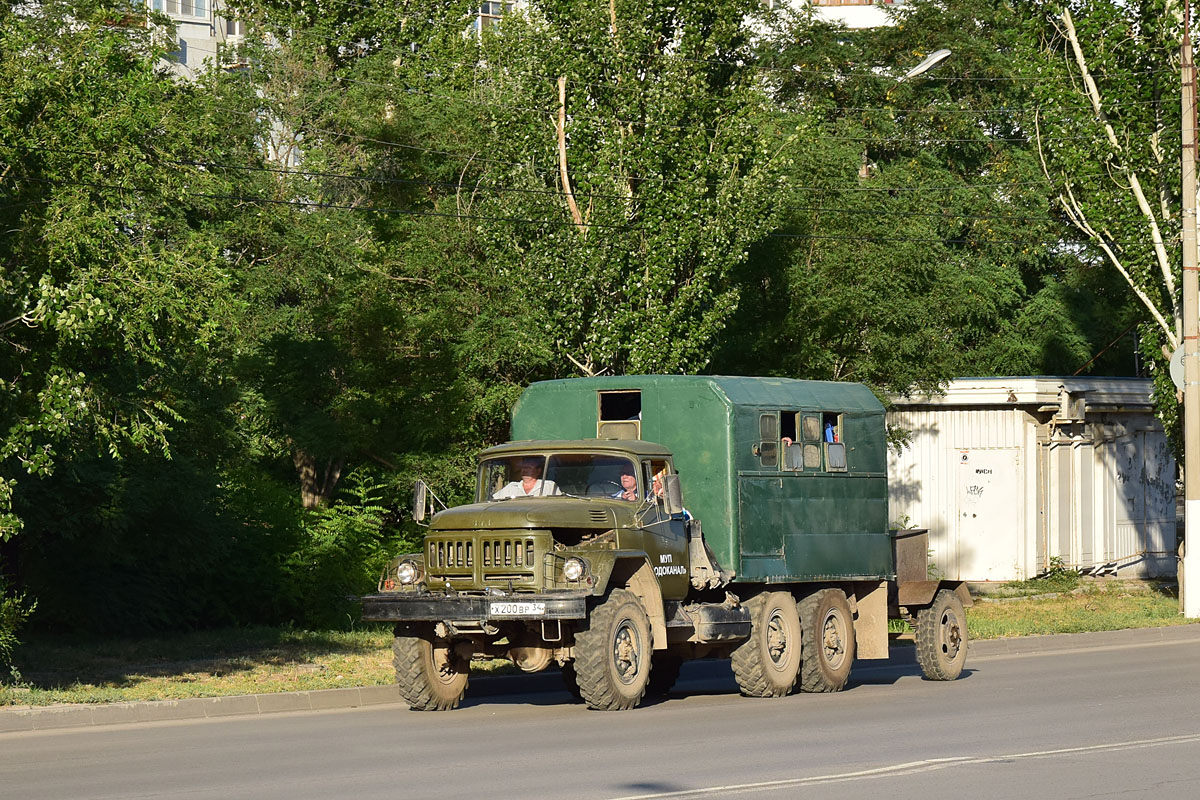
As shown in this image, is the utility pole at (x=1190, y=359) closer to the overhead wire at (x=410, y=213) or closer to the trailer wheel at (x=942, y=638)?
the overhead wire at (x=410, y=213)

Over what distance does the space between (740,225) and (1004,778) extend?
57.4ft

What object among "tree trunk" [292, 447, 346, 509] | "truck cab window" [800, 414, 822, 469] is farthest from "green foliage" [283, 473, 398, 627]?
"truck cab window" [800, 414, 822, 469]

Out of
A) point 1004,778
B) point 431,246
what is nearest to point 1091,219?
point 431,246

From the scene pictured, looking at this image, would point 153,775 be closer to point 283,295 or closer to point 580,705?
point 580,705

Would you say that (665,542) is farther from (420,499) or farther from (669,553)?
(420,499)

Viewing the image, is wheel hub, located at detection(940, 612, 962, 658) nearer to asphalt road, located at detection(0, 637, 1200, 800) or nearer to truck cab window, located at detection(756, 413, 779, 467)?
asphalt road, located at detection(0, 637, 1200, 800)

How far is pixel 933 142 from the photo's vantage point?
161 ft

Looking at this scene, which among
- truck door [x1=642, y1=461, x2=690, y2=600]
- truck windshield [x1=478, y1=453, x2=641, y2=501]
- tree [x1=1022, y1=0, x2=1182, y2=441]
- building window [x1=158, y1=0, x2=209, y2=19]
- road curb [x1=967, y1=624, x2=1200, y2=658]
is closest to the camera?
truck door [x1=642, y1=461, x2=690, y2=600]

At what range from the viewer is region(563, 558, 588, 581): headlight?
590 inches

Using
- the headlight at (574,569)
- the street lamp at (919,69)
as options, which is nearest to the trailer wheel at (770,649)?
the headlight at (574,569)

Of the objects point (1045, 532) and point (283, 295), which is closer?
point (283, 295)

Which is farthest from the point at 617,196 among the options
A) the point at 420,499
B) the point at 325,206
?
the point at 420,499

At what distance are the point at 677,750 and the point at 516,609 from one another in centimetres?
265

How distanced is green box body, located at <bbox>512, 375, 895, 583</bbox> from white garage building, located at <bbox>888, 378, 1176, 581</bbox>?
16752 millimetres
